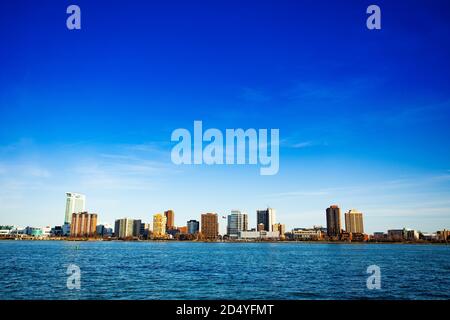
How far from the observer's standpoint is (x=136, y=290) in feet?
120

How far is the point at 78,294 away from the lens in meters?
34.0
